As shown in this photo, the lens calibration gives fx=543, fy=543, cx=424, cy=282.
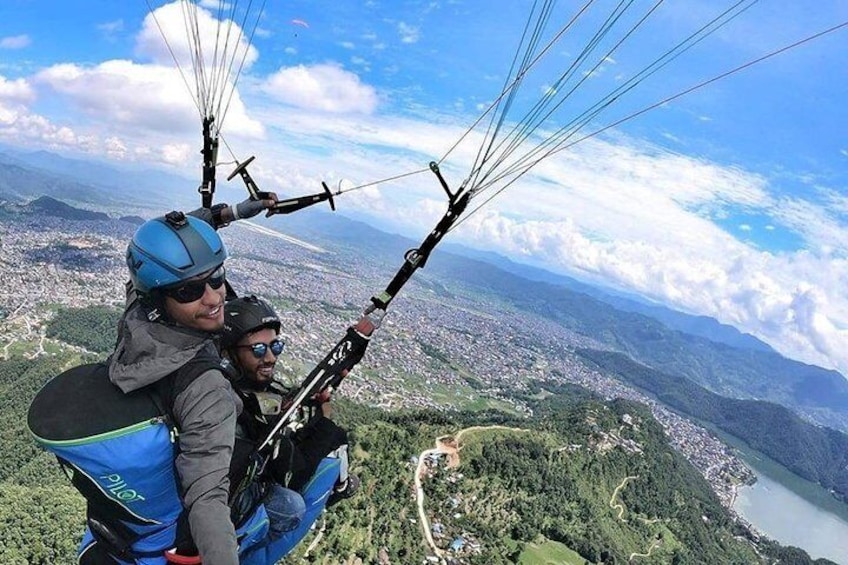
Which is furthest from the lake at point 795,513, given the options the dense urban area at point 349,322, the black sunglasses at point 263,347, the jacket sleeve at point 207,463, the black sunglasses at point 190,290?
the black sunglasses at point 190,290

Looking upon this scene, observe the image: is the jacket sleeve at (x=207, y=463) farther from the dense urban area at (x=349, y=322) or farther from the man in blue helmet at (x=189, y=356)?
the dense urban area at (x=349, y=322)

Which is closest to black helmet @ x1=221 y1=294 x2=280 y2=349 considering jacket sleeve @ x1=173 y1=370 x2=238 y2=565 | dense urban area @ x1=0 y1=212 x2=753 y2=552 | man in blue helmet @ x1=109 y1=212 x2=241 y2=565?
man in blue helmet @ x1=109 y1=212 x2=241 y2=565

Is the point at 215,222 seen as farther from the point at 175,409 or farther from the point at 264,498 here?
the point at 175,409

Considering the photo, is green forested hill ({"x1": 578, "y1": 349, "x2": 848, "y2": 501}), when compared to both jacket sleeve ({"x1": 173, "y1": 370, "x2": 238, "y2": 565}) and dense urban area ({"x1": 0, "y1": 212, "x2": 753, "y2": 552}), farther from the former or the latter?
jacket sleeve ({"x1": 173, "y1": 370, "x2": 238, "y2": 565})

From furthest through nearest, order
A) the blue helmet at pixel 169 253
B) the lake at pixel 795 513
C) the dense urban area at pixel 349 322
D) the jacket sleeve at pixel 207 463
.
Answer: the dense urban area at pixel 349 322
the lake at pixel 795 513
the blue helmet at pixel 169 253
the jacket sleeve at pixel 207 463

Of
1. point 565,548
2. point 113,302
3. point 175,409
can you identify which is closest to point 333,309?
point 113,302

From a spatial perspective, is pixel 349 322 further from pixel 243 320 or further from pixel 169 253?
pixel 169 253
